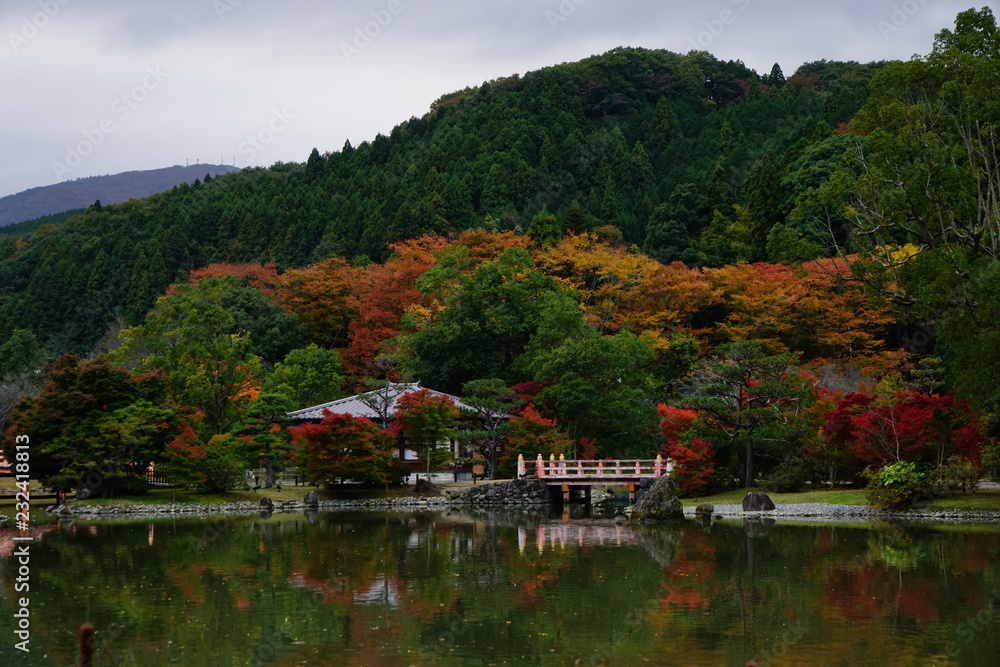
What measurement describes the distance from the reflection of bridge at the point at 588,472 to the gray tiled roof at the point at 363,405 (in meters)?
4.13

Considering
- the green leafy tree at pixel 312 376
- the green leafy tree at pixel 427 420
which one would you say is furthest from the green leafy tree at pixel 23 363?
the green leafy tree at pixel 427 420

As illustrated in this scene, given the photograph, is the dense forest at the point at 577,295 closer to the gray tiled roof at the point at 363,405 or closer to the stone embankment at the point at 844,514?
the stone embankment at the point at 844,514

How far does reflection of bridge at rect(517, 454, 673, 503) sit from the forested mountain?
68.4 ft

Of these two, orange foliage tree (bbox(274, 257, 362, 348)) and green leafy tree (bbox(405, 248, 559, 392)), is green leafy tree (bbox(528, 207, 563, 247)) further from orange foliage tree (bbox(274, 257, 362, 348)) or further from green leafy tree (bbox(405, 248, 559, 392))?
green leafy tree (bbox(405, 248, 559, 392))

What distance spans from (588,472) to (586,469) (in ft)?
7.56

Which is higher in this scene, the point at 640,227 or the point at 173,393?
the point at 640,227

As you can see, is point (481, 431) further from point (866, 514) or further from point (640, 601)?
point (640, 601)

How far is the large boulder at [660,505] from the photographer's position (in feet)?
79.5

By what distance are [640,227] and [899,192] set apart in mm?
44749

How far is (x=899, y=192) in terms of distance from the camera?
20.1 meters

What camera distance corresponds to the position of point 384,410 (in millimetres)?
32312

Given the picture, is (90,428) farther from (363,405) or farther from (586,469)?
(586,469)

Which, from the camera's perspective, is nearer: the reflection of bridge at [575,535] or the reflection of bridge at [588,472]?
the reflection of bridge at [575,535]

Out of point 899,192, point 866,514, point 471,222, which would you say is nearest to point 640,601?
point 899,192
